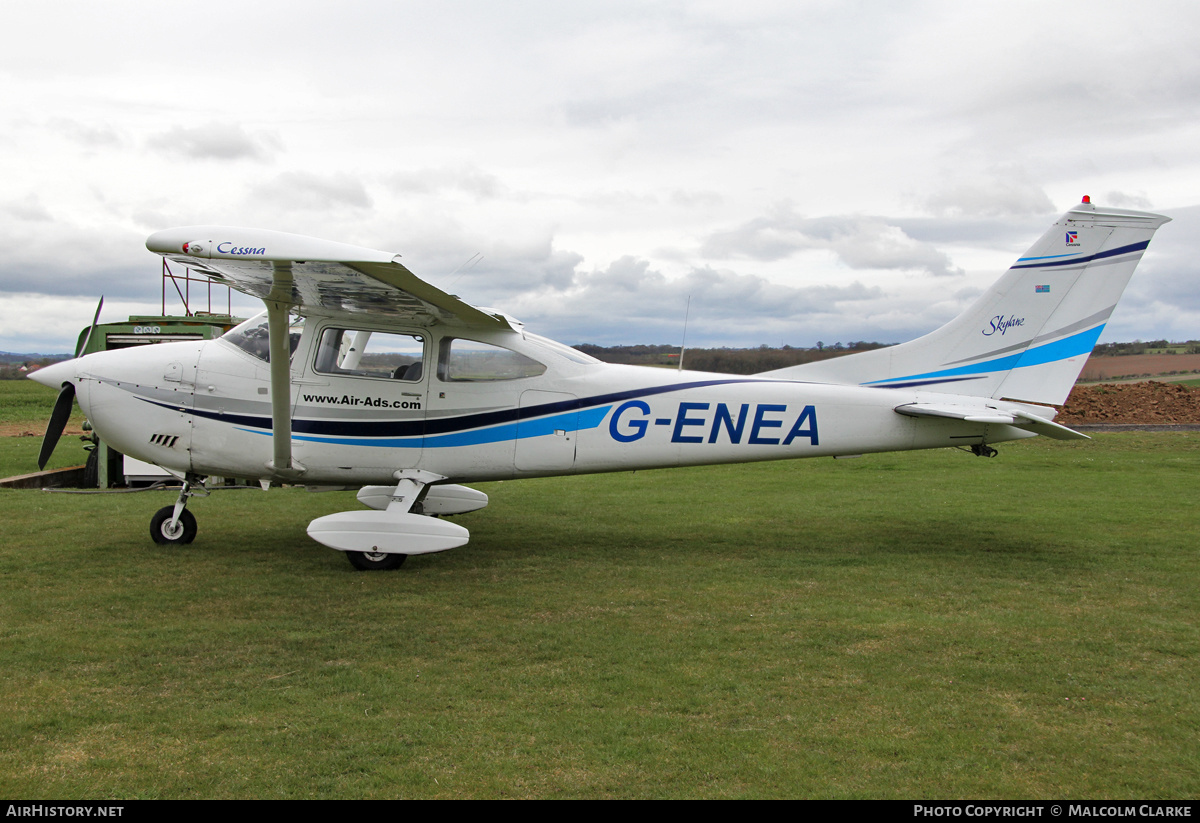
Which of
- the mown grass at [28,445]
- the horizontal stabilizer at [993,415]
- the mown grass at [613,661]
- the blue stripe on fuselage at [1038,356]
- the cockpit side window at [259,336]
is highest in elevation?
the blue stripe on fuselage at [1038,356]

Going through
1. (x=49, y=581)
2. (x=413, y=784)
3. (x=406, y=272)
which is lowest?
(x=49, y=581)

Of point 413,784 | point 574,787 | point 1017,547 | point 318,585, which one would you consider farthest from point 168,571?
point 1017,547

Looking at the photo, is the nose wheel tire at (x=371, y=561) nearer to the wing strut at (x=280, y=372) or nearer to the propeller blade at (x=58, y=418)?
the wing strut at (x=280, y=372)

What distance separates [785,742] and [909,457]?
12.7m

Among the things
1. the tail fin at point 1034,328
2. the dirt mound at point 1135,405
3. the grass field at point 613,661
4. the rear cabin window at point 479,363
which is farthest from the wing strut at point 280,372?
the dirt mound at point 1135,405

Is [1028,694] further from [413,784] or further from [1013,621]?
[413,784]

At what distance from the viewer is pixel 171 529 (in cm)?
813

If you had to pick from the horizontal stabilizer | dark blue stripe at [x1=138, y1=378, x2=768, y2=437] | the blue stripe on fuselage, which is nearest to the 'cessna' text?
dark blue stripe at [x1=138, y1=378, x2=768, y2=437]

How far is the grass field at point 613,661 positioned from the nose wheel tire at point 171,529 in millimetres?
120

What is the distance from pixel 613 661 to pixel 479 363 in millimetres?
3987

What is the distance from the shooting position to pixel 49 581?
6.65 m

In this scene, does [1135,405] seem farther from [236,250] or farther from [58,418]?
[58,418]

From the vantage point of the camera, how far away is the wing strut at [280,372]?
7036 millimetres

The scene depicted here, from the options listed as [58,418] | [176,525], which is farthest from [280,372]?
[58,418]
